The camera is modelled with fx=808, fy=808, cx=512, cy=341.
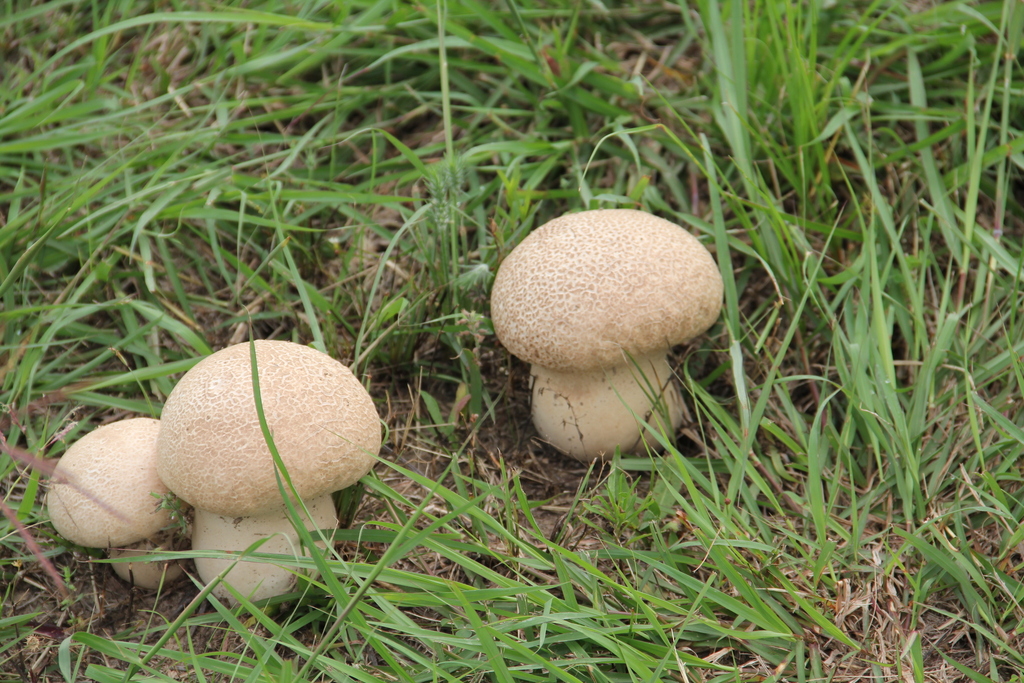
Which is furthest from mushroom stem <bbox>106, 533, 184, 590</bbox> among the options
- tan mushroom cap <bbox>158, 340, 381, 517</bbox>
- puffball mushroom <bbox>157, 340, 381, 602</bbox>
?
tan mushroom cap <bbox>158, 340, 381, 517</bbox>

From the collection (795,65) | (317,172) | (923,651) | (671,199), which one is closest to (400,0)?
(317,172)

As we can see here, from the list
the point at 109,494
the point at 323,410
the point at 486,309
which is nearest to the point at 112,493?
the point at 109,494

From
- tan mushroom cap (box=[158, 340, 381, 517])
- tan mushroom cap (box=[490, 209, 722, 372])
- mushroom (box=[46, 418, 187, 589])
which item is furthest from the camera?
tan mushroom cap (box=[490, 209, 722, 372])

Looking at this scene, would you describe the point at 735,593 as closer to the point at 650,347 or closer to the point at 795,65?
the point at 650,347

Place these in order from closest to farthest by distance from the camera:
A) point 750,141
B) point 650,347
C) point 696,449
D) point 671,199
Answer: point 650,347 < point 696,449 < point 750,141 < point 671,199

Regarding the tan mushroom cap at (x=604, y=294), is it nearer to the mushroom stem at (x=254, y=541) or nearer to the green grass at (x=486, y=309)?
the green grass at (x=486, y=309)

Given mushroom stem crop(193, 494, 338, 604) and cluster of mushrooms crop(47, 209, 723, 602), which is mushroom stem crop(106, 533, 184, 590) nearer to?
cluster of mushrooms crop(47, 209, 723, 602)

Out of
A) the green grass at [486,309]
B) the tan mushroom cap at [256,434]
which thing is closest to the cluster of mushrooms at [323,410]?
the tan mushroom cap at [256,434]
